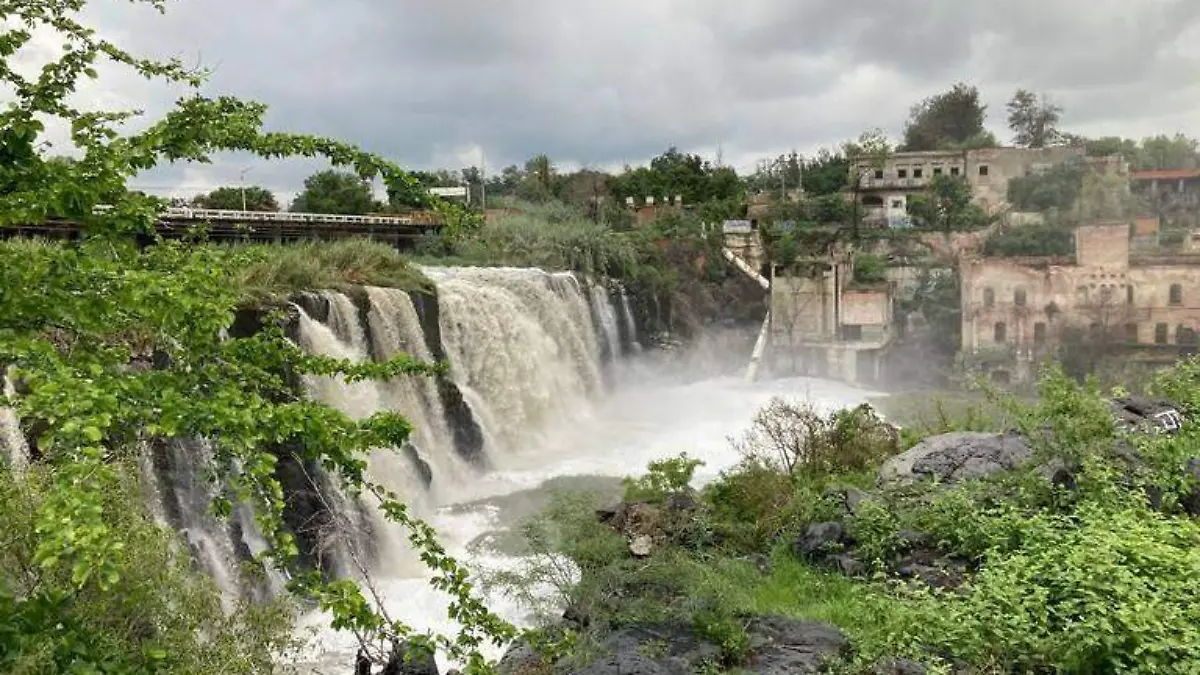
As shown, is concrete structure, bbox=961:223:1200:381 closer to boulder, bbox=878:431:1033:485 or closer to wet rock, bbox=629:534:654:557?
boulder, bbox=878:431:1033:485

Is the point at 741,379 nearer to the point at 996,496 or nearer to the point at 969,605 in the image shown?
the point at 996,496

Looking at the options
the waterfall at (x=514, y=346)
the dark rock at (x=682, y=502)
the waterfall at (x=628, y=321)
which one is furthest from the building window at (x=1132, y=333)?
the dark rock at (x=682, y=502)

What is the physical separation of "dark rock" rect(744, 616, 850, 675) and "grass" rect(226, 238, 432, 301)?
8.67m

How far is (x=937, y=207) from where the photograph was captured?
1439 inches

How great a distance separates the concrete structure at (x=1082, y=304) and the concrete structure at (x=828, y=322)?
284cm

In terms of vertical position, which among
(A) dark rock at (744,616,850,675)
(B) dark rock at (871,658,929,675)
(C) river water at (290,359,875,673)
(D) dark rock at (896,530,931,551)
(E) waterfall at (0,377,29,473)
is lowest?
(C) river water at (290,359,875,673)

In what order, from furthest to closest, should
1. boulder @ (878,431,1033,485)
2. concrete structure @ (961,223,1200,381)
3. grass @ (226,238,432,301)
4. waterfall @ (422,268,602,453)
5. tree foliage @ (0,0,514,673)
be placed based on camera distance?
concrete structure @ (961,223,1200,381)
waterfall @ (422,268,602,453)
grass @ (226,238,432,301)
boulder @ (878,431,1033,485)
tree foliage @ (0,0,514,673)

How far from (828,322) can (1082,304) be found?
24.9 ft

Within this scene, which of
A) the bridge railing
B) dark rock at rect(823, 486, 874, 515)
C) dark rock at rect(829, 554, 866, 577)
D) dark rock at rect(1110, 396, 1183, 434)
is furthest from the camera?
the bridge railing

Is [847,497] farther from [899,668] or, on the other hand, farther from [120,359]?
[120,359]

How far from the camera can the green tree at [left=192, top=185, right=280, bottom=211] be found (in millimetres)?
32125

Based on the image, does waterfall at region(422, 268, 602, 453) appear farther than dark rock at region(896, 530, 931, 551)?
Yes

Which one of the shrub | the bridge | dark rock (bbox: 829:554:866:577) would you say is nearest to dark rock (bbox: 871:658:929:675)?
dark rock (bbox: 829:554:866:577)

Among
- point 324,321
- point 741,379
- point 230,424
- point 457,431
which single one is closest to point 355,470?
point 230,424
